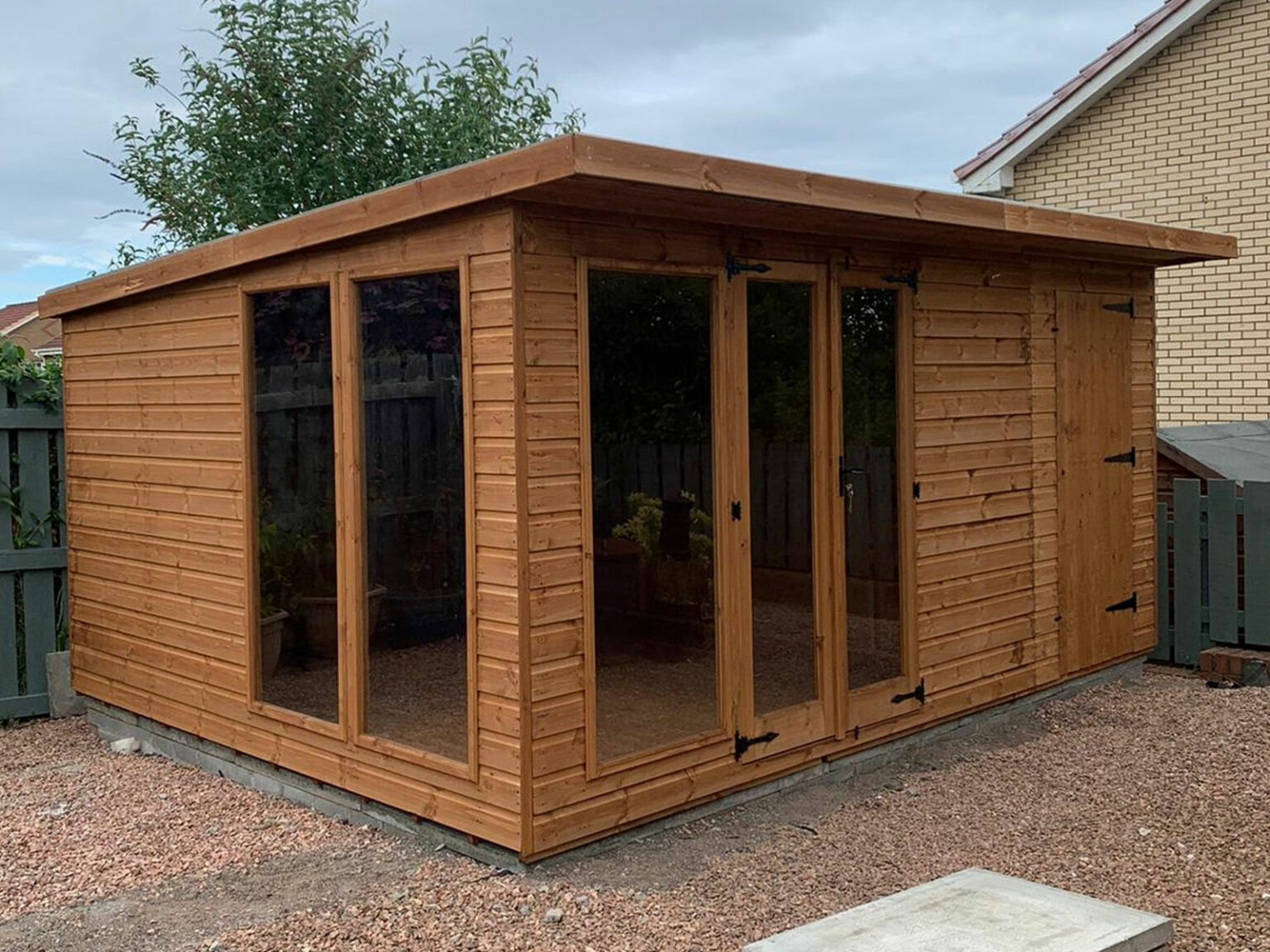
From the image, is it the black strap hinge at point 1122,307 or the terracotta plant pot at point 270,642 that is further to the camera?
the black strap hinge at point 1122,307

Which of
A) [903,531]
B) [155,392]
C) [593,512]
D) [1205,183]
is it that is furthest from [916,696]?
[1205,183]

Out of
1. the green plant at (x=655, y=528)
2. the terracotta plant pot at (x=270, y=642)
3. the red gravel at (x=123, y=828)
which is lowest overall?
the red gravel at (x=123, y=828)

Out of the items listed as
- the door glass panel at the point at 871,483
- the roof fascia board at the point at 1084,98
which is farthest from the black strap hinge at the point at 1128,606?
the roof fascia board at the point at 1084,98

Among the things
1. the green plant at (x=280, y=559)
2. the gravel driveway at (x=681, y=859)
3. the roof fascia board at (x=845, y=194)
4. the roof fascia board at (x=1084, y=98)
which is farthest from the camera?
the roof fascia board at (x=1084, y=98)

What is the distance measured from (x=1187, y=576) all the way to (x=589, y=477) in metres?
4.76

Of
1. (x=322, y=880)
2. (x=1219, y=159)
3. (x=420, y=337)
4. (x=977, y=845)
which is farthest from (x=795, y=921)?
(x=1219, y=159)

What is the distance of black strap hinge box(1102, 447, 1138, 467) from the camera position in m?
7.23

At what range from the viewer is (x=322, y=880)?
15.0 ft

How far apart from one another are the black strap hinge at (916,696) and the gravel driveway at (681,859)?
27 cm

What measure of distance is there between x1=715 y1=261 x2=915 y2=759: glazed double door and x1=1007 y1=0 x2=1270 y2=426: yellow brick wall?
8508 millimetres

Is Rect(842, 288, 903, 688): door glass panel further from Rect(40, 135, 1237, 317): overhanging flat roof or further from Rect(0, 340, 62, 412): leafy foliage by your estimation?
Rect(0, 340, 62, 412): leafy foliage

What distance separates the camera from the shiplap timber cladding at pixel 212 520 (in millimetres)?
4422

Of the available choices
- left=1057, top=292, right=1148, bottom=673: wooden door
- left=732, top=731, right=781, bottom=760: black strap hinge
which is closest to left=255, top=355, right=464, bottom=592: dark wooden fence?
left=732, top=731, right=781, bottom=760: black strap hinge

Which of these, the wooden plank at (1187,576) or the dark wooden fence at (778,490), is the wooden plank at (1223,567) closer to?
the wooden plank at (1187,576)
